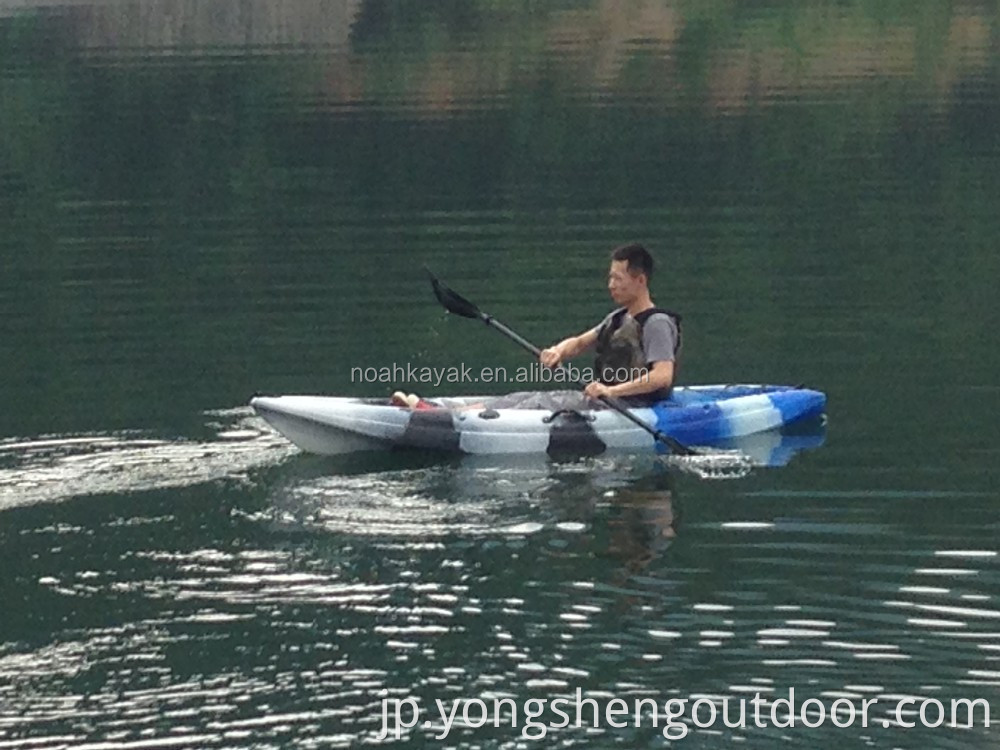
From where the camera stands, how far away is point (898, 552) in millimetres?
10984

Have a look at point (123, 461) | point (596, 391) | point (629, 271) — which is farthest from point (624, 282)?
point (123, 461)

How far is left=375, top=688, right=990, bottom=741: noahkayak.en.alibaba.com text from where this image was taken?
339 inches

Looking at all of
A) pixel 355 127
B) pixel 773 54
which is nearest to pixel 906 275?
pixel 355 127

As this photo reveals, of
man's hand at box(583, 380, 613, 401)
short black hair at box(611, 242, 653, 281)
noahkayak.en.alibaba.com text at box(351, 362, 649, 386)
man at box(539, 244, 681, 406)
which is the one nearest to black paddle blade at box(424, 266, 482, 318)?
man at box(539, 244, 681, 406)

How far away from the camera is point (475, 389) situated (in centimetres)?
1558

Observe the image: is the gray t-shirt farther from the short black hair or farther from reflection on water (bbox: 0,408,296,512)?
reflection on water (bbox: 0,408,296,512)

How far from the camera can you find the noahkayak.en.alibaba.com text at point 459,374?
52.0 ft

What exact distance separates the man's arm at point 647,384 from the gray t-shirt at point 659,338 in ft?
0.15

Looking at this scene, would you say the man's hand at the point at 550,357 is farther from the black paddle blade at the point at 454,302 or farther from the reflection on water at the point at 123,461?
the reflection on water at the point at 123,461

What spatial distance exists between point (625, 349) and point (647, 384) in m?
0.31

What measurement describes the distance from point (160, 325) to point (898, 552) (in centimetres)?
879

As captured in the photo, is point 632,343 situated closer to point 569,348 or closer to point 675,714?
point 569,348

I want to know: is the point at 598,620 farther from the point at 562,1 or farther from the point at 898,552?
the point at 562,1

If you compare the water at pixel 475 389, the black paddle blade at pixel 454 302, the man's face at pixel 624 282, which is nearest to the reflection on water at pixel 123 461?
the water at pixel 475 389
